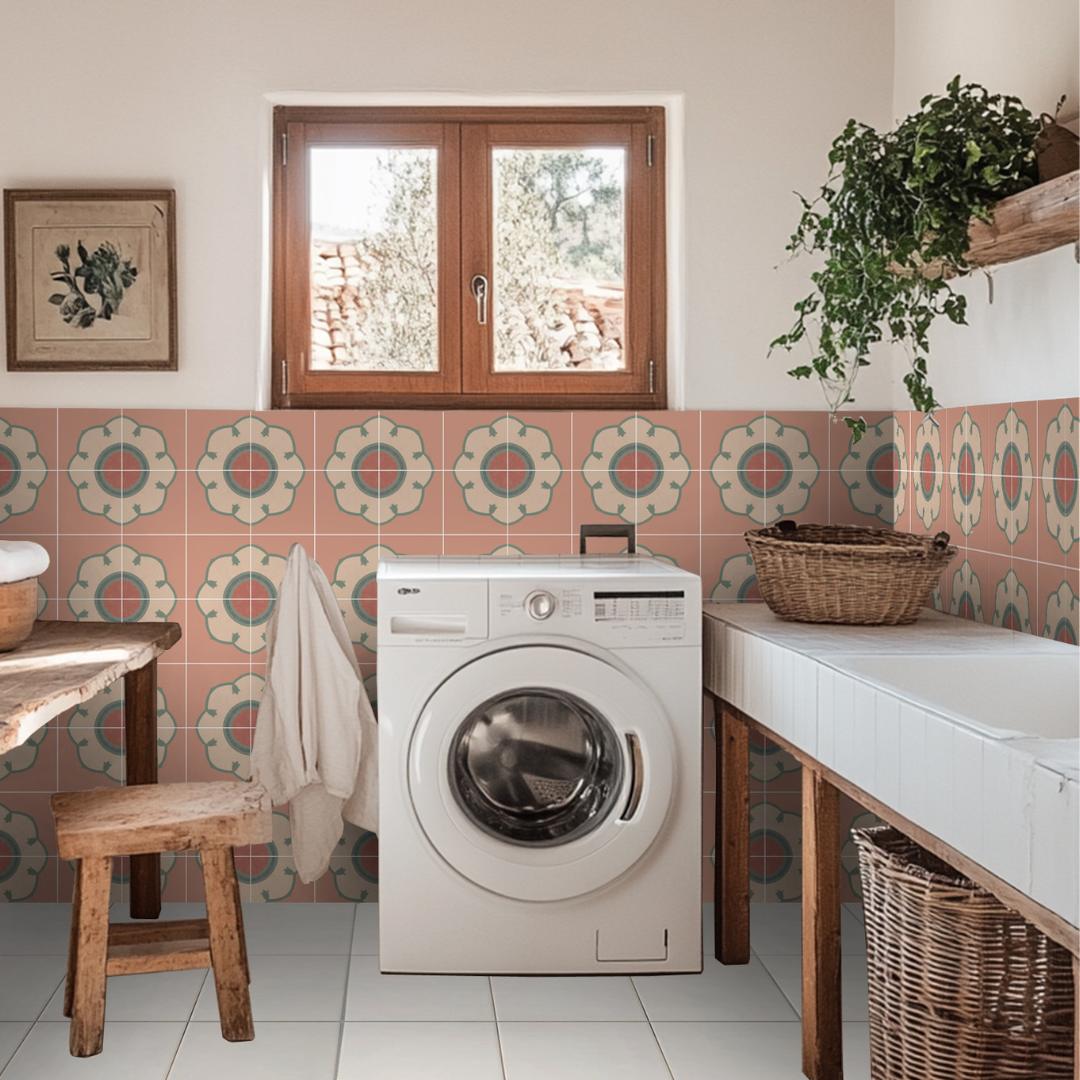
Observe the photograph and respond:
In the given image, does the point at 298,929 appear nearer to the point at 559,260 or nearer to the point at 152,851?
Answer: the point at 152,851

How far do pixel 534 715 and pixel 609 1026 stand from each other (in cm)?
65

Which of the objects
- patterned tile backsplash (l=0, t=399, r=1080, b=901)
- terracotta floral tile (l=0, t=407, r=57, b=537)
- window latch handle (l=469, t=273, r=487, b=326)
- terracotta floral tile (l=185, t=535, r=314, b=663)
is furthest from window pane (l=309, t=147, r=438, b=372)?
terracotta floral tile (l=0, t=407, r=57, b=537)

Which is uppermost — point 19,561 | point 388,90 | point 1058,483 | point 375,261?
point 388,90

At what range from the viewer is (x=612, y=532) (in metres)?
3.17

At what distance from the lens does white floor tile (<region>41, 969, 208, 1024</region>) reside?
8.20 feet

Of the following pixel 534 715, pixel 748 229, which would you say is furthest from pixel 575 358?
pixel 534 715

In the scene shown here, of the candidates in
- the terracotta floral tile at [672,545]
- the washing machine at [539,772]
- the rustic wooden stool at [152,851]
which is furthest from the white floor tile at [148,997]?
the terracotta floral tile at [672,545]

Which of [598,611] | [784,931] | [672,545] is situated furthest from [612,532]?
[784,931]

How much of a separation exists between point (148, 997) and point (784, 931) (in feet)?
5.01

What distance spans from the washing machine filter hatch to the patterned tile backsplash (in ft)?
2.20

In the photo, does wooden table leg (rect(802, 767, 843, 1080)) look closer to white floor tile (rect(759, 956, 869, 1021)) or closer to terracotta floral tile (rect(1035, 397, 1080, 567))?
white floor tile (rect(759, 956, 869, 1021))

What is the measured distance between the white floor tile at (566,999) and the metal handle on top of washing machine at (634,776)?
39cm

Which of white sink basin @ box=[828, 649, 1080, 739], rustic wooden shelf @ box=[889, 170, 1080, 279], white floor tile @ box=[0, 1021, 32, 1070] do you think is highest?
rustic wooden shelf @ box=[889, 170, 1080, 279]

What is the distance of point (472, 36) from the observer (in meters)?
3.13
